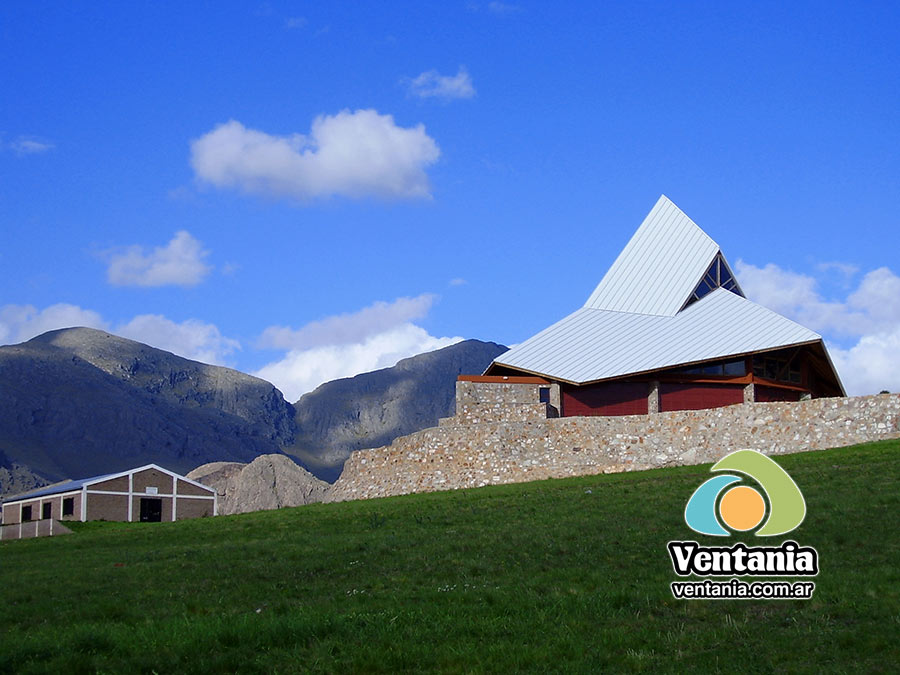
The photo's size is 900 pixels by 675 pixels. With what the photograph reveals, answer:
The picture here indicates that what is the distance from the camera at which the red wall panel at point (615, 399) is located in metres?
39.6

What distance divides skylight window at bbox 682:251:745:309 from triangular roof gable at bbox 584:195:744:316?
0.05 metres

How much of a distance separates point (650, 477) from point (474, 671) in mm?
17822

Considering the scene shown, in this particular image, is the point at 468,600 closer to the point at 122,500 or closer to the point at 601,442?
the point at 601,442

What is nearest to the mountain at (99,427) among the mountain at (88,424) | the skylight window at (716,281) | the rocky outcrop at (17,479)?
the mountain at (88,424)

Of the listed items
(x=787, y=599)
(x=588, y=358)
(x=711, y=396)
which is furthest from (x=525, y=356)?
(x=787, y=599)

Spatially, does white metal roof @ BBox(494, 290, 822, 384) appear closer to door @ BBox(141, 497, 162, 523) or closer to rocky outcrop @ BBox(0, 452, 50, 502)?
door @ BBox(141, 497, 162, 523)

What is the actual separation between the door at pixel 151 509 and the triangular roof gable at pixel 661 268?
26.0 meters

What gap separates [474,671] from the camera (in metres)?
9.63

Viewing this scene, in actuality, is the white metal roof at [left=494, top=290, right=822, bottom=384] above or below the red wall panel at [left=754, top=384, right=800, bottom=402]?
above

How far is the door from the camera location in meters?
53.1

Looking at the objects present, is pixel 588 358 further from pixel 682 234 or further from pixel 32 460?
pixel 32 460

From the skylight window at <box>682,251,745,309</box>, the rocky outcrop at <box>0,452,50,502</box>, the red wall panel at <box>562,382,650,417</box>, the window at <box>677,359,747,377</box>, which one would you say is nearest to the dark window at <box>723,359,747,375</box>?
the window at <box>677,359,747,377</box>

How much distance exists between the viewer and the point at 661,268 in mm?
49781

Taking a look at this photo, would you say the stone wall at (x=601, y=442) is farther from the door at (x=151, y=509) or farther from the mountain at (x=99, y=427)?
the mountain at (x=99, y=427)
